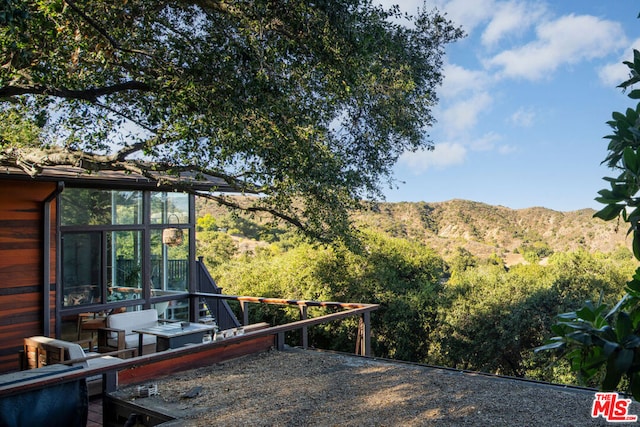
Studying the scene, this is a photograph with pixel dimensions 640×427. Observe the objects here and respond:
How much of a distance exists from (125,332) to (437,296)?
6.04m

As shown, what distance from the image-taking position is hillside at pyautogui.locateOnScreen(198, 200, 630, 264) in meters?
23.6

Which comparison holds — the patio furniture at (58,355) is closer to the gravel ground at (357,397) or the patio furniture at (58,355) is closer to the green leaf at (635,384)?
the gravel ground at (357,397)

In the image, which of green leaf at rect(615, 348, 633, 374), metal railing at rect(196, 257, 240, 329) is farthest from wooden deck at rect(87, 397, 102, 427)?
green leaf at rect(615, 348, 633, 374)

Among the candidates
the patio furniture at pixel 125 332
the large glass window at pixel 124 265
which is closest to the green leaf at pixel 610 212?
the patio furniture at pixel 125 332

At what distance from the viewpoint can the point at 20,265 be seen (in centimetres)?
709

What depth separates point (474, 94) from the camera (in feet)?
99.3

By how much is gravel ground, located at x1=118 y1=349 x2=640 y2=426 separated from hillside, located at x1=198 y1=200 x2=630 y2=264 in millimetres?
17368

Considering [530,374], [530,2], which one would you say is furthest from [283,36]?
[530,2]

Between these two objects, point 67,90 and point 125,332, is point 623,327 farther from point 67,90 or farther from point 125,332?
point 125,332

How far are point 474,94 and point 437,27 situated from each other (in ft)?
77.4

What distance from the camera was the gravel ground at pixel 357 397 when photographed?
408cm

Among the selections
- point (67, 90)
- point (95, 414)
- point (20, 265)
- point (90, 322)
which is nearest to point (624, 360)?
point (67, 90)

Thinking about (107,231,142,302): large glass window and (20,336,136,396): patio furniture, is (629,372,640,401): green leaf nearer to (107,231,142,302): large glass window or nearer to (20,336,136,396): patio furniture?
(20,336,136,396): patio furniture

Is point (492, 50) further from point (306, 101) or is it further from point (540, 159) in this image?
point (306, 101)
